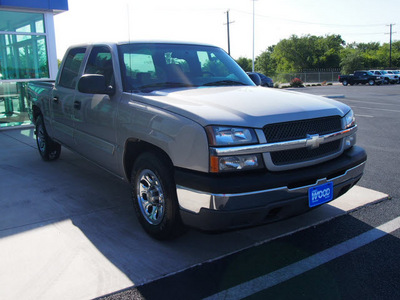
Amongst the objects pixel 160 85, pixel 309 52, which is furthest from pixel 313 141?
pixel 309 52

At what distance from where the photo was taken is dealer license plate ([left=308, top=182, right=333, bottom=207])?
3057 millimetres

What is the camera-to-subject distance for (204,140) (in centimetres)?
282

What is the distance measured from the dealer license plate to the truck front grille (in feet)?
0.80

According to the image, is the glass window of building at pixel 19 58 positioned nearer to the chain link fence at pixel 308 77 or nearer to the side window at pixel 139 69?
the side window at pixel 139 69

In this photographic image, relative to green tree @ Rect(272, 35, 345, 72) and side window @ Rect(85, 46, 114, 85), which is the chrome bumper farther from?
green tree @ Rect(272, 35, 345, 72)

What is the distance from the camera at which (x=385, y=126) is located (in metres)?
10.2

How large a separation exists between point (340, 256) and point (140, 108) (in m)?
2.18

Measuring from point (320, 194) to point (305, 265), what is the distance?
0.60m

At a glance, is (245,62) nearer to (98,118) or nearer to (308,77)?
(308,77)

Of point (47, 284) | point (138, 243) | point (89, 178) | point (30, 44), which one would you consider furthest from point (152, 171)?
point (30, 44)

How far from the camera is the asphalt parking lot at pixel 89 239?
2.92 metres

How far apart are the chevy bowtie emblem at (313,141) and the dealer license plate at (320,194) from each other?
0.33 m

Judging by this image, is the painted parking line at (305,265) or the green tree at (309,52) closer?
the painted parking line at (305,265)

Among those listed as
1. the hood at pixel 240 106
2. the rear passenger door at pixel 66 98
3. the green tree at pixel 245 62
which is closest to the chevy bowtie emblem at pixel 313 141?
the hood at pixel 240 106
